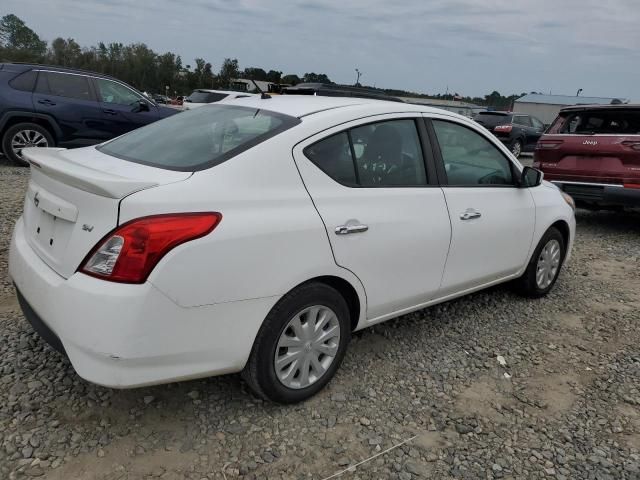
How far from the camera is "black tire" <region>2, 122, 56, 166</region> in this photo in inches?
331

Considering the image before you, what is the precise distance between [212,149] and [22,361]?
1615 millimetres

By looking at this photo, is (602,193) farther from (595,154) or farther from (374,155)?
(374,155)

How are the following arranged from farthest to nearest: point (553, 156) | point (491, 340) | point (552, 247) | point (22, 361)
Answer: point (553, 156) < point (552, 247) < point (491, 340) < point (22, 361)

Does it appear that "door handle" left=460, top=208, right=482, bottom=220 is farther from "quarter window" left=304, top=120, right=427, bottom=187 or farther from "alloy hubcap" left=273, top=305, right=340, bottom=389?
"alloy hubcap" left=273, top=305, right=340, bottom=389

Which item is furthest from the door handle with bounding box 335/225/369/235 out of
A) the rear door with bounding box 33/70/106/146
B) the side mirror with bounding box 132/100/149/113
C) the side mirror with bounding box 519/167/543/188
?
the side mirror with bounding box 132/100/149/113

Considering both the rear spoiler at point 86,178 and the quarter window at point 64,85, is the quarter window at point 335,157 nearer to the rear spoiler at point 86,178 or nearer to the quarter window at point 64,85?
the rear spoiler at point 86,178

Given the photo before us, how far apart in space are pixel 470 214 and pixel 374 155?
2.79ft

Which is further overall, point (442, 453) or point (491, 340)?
point (491, 340)

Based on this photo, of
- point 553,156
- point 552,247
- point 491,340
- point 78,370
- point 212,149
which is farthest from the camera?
point 553,156

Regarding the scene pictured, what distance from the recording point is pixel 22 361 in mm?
2988

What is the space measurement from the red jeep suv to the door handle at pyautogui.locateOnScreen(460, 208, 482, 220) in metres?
4.07

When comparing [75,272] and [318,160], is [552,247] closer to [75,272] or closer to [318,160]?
[318,160]

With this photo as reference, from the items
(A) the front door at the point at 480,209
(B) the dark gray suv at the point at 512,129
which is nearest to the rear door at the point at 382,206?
(A) the front door at the point at 480,209

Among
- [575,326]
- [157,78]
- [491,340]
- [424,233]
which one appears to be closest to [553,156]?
[575,326]
